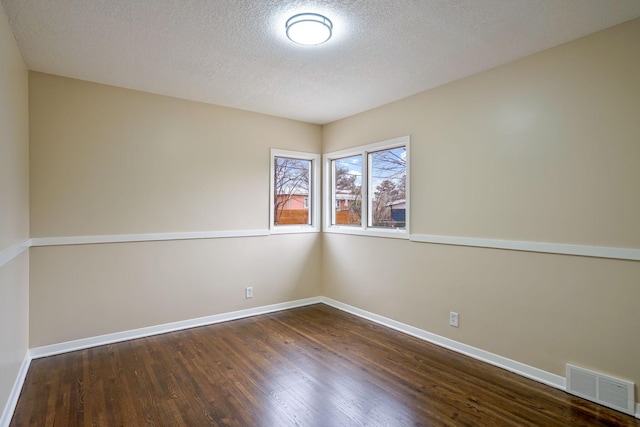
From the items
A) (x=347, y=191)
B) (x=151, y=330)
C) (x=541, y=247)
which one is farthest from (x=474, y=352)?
(x=151, y=330)

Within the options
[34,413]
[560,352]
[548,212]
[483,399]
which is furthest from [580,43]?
[34,413]

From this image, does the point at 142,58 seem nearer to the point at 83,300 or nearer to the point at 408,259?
the point at 83,300

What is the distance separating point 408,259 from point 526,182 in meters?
1.38

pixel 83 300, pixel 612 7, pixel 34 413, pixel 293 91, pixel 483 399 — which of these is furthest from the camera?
pixel 293 91

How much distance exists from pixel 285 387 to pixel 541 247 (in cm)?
222

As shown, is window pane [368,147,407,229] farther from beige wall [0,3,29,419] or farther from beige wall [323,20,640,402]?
beige wall [0,3,29,419]

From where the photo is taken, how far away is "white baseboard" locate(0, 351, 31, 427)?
2.05m

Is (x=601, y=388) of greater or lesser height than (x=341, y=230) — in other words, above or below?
below

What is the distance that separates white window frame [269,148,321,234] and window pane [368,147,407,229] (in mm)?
913

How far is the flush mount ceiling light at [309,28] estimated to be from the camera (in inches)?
85.0

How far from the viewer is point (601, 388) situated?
2.31m

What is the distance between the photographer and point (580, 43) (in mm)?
2424

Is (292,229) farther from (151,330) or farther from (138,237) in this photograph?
(151,330)

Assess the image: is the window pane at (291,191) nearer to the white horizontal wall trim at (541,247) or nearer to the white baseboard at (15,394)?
the white horizontal wall trim at (541,247)
